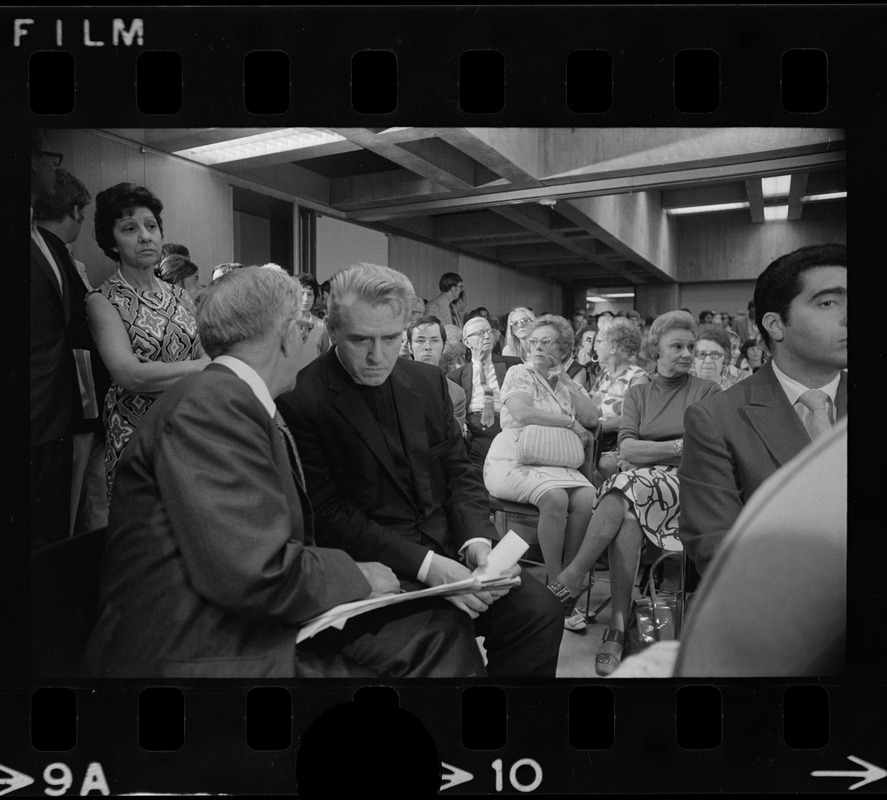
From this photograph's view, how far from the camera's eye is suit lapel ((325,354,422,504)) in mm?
1917

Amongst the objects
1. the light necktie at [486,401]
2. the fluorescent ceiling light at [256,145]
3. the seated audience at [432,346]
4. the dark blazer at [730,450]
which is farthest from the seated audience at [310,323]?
the dark blazer at [730,450]

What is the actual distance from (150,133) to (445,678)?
165 cm

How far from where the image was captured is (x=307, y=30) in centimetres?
184

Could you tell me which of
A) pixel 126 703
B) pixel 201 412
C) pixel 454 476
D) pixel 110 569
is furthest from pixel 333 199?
pixel 126 703

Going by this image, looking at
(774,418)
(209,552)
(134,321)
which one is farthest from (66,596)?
(774,418)

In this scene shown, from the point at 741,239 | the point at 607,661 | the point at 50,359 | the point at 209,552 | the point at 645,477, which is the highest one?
the point at 741,239

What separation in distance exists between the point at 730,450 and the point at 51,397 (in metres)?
1.85

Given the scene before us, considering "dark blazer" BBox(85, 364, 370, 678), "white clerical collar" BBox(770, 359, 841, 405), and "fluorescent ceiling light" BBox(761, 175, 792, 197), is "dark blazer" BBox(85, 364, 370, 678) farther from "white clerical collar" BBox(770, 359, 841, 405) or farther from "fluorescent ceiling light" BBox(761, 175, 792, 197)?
"fluorescent ceiling light" BBox(761, 175, 792, 197)

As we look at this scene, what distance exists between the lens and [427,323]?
77.4 inches

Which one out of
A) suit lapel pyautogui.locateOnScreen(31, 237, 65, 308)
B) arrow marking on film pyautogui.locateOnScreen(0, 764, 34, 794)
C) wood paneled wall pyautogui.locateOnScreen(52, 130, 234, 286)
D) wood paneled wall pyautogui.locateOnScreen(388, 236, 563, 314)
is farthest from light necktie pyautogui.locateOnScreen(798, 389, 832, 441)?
arrow marking on film pyautogui.locateOnScreen(0, 764, 34, 794)

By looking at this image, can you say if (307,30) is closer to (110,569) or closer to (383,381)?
(383,381)

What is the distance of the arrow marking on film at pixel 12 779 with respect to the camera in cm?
196

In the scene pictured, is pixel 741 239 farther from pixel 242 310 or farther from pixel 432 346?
pixel 242 310

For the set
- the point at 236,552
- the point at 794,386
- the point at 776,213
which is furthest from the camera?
the point at 794,386
